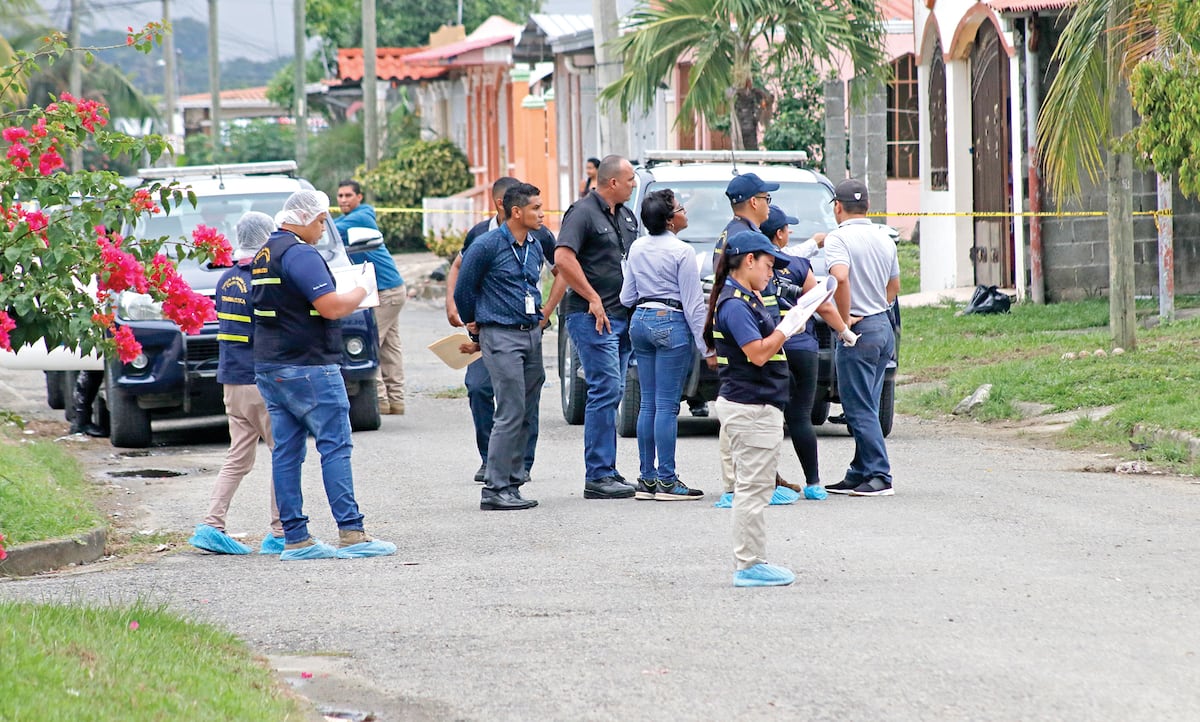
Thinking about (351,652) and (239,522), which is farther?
(239,522)

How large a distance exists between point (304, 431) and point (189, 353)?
4681 millimetres

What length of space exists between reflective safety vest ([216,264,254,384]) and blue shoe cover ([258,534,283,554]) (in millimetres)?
815

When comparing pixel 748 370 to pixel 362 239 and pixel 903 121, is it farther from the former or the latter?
pixel 903 121

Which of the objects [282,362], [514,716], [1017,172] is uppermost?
[1017,172]

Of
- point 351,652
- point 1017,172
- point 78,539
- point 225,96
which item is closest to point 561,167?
point 1017,172

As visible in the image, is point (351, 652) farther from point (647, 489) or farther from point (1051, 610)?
point (647, 489)

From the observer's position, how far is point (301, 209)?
8422 millimetres

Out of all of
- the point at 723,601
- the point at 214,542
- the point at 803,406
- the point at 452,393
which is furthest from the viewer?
the point at 452,393

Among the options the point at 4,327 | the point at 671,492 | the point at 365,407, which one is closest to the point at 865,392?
the point at 671,492

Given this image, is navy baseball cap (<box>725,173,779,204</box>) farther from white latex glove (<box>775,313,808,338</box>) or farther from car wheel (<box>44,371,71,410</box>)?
car wheel (<box>44,371,71,410</box>)

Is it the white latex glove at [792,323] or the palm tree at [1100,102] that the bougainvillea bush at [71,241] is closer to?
the white latex glove at [792,323]

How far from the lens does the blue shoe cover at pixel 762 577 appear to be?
7324mm

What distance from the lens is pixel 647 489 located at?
1010 centimetres

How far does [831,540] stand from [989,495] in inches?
68.9
